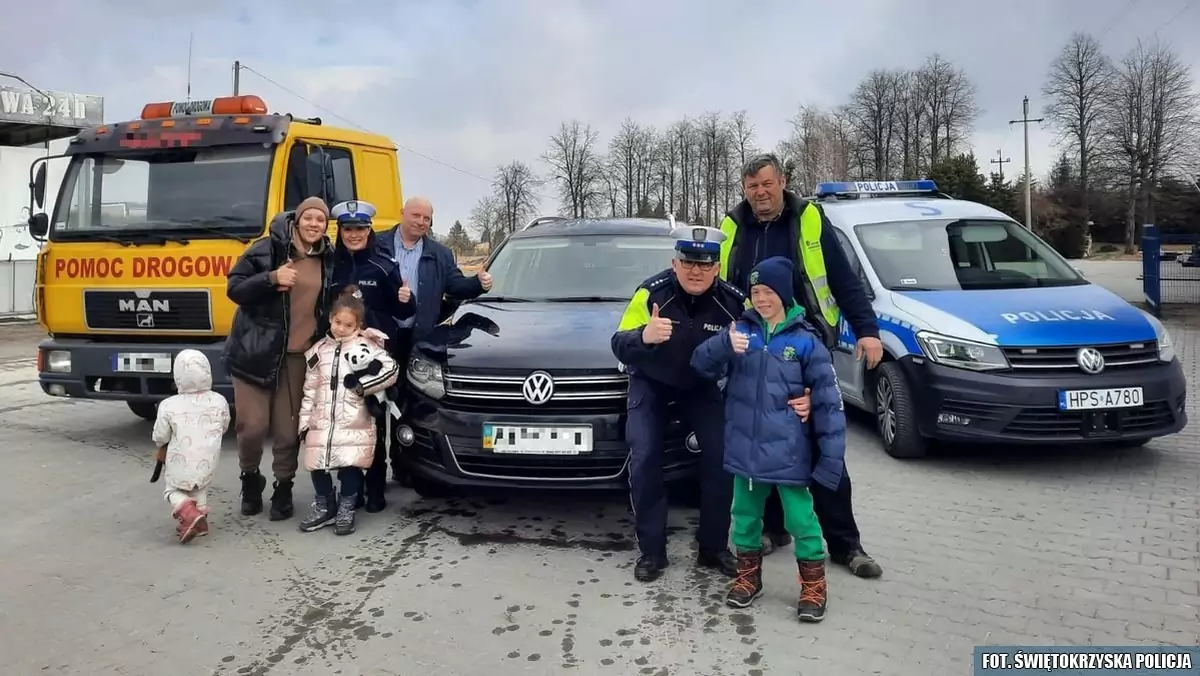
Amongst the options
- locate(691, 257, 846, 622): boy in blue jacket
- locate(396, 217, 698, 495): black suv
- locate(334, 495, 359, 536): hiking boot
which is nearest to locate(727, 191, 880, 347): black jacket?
locate(691, 257, 846, 622): boy in blue jacket

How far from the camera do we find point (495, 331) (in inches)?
179

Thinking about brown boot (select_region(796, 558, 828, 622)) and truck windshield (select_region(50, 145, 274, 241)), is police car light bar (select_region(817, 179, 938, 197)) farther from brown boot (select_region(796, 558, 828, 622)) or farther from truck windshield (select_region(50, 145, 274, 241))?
brown boot (select_region(796, 558, 828, 622))

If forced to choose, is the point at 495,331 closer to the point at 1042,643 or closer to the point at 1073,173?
the point at 1042,643

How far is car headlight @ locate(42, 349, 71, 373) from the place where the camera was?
20.5 ft

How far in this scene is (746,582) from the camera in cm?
351

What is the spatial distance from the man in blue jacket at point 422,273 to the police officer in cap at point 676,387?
1610 mm

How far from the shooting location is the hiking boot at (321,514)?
14.8 ft

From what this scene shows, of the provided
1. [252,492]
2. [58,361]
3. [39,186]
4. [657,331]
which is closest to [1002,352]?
[657,331]

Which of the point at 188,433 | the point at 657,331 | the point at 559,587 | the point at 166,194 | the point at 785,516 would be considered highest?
the point at 166,194

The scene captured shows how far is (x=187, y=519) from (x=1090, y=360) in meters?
5.20

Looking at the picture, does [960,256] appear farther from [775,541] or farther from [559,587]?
[559,587]

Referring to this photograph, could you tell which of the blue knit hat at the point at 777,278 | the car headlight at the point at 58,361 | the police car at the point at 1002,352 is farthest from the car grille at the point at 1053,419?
the car headlight at the point at 58,361

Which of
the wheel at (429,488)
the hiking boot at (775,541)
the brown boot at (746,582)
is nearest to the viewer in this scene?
the brown boot at (746,582)

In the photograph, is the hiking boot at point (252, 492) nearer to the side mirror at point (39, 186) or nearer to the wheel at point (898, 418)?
the side mirror at point (39, 186)
